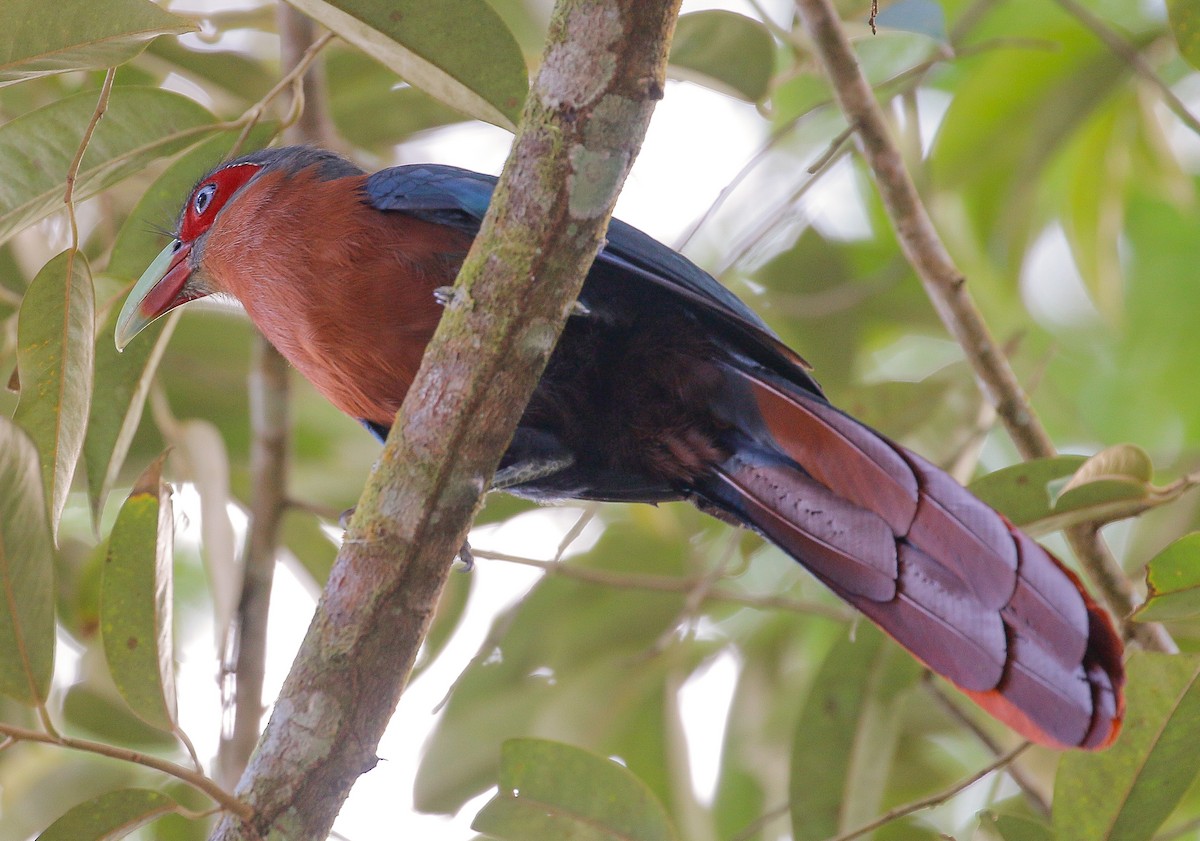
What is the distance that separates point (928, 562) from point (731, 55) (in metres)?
1.34

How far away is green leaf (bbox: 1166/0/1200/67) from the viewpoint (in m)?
2.29

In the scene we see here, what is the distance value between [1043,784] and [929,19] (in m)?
1.98

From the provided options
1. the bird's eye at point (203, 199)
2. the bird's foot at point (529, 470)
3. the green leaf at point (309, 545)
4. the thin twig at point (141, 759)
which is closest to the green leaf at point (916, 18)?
the bird's foot at point (529, 470)

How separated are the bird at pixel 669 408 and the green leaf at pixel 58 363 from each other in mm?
499

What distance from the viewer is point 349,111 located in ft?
12.3

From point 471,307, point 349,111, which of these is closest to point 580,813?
point 471,307

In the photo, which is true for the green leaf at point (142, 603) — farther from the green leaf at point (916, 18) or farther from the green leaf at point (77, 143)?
the green leaf at point (916, 18)

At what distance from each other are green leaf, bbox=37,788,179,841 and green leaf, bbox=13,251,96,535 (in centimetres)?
47

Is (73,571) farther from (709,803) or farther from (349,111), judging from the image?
(709,803)

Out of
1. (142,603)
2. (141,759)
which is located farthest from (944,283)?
(141,759)

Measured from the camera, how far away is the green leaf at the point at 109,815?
1773mm

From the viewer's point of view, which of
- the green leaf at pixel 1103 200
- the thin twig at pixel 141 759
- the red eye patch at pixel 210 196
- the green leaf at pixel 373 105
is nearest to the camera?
the thin twig at pixel 141 759

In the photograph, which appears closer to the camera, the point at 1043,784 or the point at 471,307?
the point at 471,307

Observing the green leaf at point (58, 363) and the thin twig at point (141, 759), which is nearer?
the thin twig at point (141, 759)
